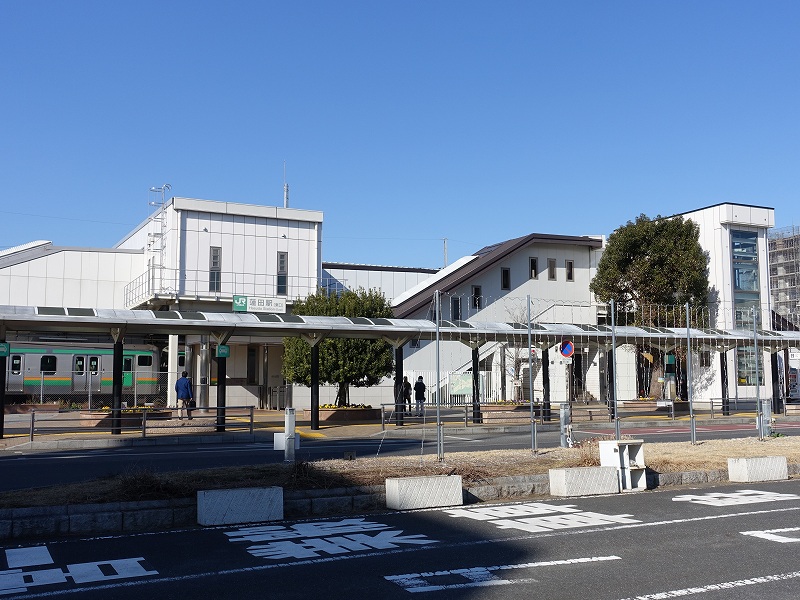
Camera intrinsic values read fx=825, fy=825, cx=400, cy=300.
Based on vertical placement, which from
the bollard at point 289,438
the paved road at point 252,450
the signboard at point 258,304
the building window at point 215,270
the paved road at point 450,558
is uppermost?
the building window at point 215,270

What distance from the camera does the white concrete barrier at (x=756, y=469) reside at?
1421 centimetres

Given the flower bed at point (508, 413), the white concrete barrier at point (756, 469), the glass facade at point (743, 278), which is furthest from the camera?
the glass facade at point (743, 278)

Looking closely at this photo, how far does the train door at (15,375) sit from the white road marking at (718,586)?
1413 inches

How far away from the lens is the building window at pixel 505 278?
156ft

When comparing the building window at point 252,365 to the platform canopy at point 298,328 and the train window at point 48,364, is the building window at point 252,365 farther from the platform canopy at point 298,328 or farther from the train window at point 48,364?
the platform canopy at point 298,328

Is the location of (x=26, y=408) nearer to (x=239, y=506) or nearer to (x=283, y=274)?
(x=283, y=274)

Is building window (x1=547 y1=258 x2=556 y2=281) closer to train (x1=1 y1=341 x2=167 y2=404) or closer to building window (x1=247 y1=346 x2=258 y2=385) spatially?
building window (x1=247 y1=346 x2=258 y2=385)

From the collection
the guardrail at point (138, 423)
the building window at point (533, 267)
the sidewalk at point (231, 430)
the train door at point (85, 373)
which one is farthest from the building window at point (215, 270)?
the building window at point (533, 267)

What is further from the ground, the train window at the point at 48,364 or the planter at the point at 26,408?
the train window at the point at 48,364

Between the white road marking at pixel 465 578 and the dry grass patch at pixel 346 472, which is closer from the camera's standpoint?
the white road marking at pixel 465 578

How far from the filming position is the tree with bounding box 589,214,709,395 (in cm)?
4519

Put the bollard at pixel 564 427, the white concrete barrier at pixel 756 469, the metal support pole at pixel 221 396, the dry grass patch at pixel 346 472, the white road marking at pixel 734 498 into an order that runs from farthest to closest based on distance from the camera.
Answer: the metal support pole at pixel 221 396 → the bollard at pixel 564 427 → the white concrete barrier at pixel 756 469 → the white road marking at pixel 734 498 → the dry grass patch at pixel 346 472

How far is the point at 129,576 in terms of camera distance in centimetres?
752

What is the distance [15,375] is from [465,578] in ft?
115
